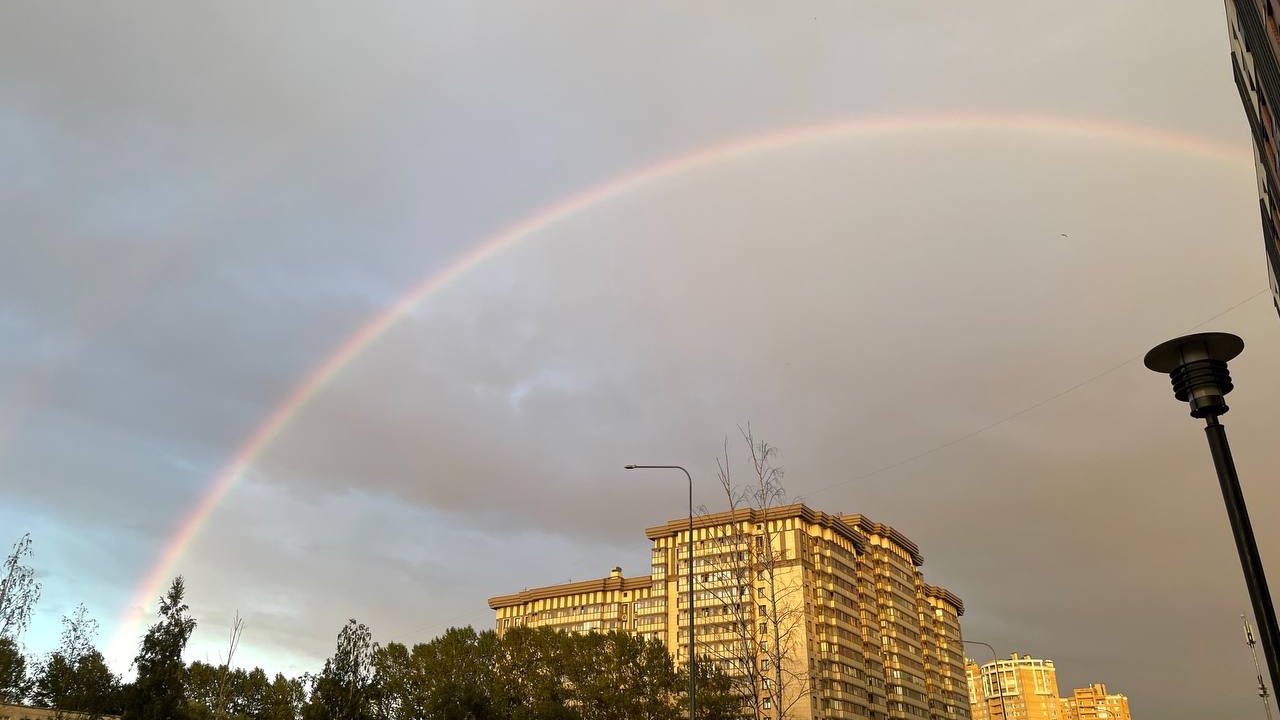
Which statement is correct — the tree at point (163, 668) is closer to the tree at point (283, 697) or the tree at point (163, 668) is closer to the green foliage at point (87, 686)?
the green foliage at point (87, 686)

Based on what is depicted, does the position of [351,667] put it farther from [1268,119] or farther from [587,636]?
[1268,119]

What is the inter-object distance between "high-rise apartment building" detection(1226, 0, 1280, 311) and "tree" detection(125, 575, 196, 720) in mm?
48402

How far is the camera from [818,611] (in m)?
139

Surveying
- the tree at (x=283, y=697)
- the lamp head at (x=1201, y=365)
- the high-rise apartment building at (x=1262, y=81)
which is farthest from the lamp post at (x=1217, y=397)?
the tree at (x=283, y=697)

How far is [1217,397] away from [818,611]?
13806 centimetres

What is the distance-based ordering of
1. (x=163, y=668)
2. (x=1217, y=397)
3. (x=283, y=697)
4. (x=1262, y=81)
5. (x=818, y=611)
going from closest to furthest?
(x=1217, y=397)
(x=1262, y=81)
(x=163, y=668)
(x=283, y=697)
(x=818, y=611)

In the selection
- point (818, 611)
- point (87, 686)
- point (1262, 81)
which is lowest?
point (87, 686)

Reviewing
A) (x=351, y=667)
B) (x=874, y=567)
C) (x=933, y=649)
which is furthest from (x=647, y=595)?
(x=351, y=667)

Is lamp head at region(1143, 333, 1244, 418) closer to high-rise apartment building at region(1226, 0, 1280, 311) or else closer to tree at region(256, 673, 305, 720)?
high-rise apartment building at region(1226, 0, 1280, 311)

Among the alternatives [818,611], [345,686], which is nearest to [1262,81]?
[345,686]

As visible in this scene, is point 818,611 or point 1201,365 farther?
point 818,611

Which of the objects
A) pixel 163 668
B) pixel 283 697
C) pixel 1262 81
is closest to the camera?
pixel 1262 81

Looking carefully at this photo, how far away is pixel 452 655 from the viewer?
7525 centimetres

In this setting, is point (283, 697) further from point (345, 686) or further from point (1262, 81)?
point (1262, 81)
